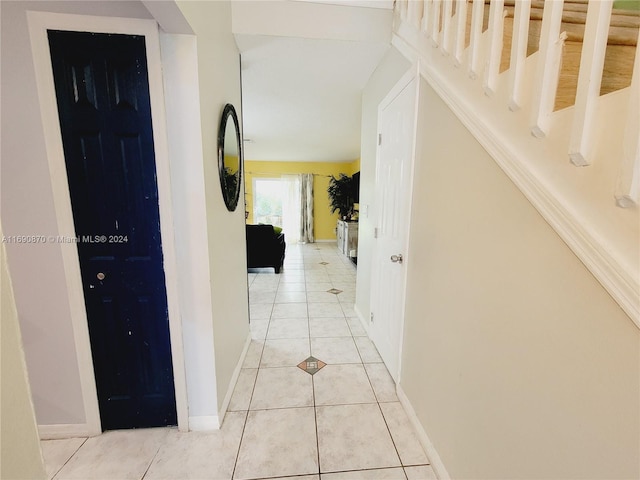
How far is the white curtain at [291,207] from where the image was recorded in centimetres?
769

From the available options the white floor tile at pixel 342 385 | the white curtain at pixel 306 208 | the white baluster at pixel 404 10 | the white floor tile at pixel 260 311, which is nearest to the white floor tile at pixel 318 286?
the white floor tile at pixel 260 311

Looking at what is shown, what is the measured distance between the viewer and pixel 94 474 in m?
1.28

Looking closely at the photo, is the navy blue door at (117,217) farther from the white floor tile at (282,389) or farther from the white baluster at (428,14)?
the white baluster at (428,14)

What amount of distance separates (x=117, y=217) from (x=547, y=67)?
176 centimetres

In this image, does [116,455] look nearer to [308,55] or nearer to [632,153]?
[632,153]

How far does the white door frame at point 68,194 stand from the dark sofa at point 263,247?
3.08 m

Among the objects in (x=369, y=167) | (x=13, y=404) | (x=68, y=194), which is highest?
(x=369, y=167)

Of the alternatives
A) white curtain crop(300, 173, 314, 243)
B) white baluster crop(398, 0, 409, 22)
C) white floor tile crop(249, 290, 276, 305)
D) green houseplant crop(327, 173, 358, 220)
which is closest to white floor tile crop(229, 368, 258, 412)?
white floor tile crop(249, 290, 276, 305)

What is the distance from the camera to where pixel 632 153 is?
527 millimetres

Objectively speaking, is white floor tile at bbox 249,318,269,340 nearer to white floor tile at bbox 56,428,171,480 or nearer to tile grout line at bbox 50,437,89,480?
white floor tile at bbox 56,428,171,480

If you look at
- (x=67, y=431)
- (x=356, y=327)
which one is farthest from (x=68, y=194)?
(x=356, y=327)

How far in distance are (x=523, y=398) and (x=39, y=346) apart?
215 cm

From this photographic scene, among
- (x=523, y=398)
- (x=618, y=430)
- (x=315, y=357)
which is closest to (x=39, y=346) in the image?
(x=315, y=357)

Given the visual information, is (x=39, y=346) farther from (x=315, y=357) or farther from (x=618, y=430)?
(x=618, y=430)
